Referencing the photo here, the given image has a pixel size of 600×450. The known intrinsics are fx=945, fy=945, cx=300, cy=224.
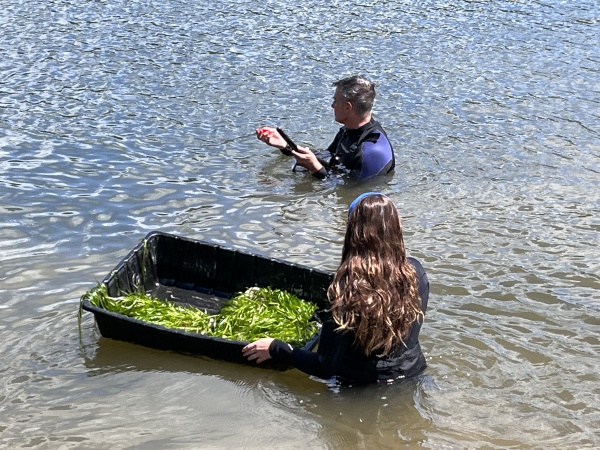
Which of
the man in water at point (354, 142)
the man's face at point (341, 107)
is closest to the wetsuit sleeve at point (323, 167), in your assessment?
the man in water at point (354, 142)

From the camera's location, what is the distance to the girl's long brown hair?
5.70 m

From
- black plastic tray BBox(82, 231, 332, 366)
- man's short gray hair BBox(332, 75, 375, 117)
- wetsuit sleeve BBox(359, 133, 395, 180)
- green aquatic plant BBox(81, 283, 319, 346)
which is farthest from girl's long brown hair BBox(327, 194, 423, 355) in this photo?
wetsuit sleeve BBox(359, 133, 395, 180)

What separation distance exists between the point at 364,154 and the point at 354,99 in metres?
0.65

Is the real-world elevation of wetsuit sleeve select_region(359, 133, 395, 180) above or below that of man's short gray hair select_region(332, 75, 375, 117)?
below

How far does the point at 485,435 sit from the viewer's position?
6008 millimetres

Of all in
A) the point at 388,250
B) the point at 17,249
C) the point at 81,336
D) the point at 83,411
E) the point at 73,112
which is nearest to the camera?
the point at 388,250

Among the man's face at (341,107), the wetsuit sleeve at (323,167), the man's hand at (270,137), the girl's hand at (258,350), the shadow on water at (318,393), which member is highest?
the man's face at (341,107)

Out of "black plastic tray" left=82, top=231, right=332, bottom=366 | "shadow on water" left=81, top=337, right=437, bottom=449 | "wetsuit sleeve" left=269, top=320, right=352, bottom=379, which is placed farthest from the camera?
"black plastic tray" left=82, top=231, right=332, bottom=366

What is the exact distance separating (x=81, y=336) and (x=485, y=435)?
10.3 feet

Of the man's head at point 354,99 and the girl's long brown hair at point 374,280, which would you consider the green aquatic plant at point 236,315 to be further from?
the man's head at point 354,99

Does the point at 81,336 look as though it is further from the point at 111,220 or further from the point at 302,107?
the point at 302,107

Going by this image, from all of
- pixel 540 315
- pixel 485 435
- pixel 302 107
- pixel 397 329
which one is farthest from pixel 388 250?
pixel 302 107

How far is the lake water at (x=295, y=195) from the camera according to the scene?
624 centimetres

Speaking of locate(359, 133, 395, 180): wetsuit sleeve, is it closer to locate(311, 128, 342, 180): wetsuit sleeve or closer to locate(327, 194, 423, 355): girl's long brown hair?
locate(311, 128, 342, 180): wetsuit sleeve
